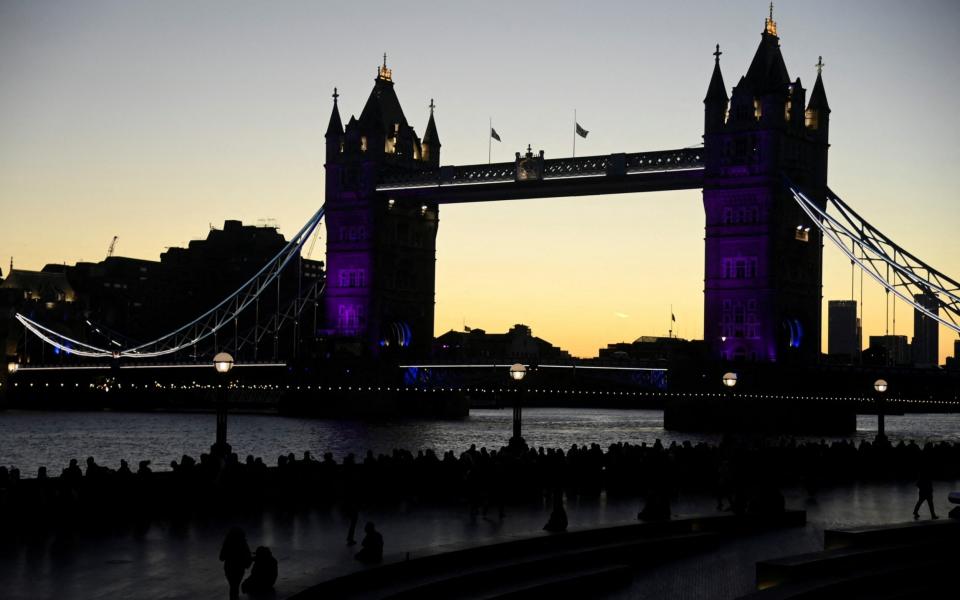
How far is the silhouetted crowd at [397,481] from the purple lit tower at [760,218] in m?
49.6

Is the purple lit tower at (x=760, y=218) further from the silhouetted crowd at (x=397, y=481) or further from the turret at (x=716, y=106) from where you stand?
the silhouetted crowd at (x=397, y=481)

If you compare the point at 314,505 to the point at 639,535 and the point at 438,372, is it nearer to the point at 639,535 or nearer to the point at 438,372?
the point at 639,535

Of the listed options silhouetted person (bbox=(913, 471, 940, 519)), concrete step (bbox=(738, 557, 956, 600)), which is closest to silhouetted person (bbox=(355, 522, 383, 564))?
concrete step (bbox=(738, 557, 956, 600))

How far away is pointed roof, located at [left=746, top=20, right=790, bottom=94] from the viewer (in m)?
84.9

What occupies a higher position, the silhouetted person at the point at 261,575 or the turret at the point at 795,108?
the turret at the point at 795,108

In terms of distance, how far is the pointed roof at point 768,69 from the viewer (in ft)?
279

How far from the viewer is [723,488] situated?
1140 inches

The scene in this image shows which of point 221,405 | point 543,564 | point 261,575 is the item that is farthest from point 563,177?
point 261,575

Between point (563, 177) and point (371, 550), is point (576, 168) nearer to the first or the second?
point (563, 177)

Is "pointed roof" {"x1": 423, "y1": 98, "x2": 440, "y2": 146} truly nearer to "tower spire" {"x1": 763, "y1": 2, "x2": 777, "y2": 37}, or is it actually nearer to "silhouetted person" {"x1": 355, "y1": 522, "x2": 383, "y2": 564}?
"tower spire" {"x1": 763, "y1": 2, "x2": 777, "y2": 37}

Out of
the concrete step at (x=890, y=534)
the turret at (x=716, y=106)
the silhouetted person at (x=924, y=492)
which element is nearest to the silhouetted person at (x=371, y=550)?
the concrete step at (x=890, y=534)

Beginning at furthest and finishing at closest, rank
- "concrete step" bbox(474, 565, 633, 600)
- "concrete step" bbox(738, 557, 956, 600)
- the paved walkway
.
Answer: "concrete step" bbox(474, 565, 633, 600) → the paved walkway → "concrete step" bbox(738, 557, 956, 600)

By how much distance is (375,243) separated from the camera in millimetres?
100188

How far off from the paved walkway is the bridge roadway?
56656mm
